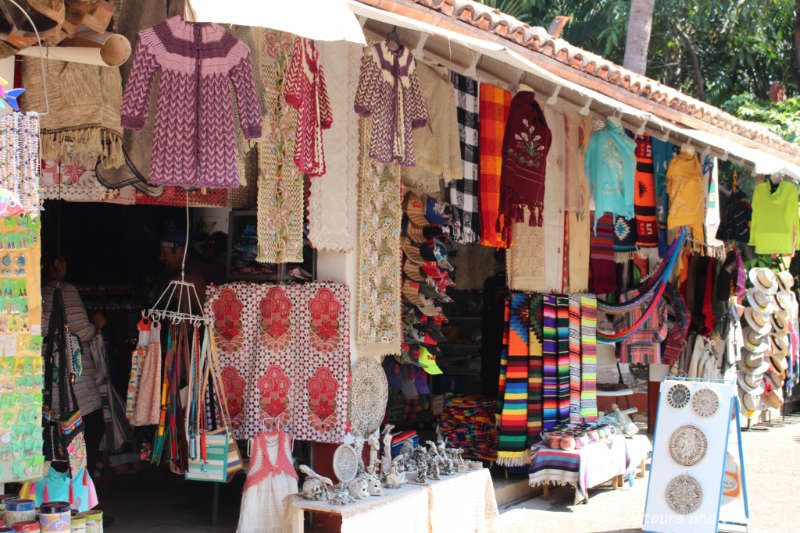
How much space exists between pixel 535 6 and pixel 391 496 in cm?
1849

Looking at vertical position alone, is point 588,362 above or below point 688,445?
above

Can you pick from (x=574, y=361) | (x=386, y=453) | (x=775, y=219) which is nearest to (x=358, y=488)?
(x=386, y=453)

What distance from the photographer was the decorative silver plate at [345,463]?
19.4 feet

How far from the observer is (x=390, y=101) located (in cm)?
582

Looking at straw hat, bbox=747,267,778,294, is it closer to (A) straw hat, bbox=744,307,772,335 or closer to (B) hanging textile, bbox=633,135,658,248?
(A) straw hat, bbox=744,307,772,335

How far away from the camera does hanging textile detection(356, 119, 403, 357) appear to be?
246 inches

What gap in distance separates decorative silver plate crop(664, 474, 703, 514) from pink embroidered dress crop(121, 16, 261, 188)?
13.3 feet

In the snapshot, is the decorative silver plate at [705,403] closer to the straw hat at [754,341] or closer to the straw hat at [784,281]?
the straw hat at [754,341]

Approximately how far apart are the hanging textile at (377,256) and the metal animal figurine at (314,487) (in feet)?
3.12

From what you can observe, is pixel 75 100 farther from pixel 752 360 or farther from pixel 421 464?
pixel 752 360

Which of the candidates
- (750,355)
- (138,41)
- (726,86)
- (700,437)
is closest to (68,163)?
(138,41)

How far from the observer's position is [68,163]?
17.1ft

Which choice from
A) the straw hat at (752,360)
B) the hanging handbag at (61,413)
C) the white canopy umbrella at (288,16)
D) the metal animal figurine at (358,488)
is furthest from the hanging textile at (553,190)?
the straw hat at (752,360)

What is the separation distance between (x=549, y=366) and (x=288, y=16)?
5.22 meters
